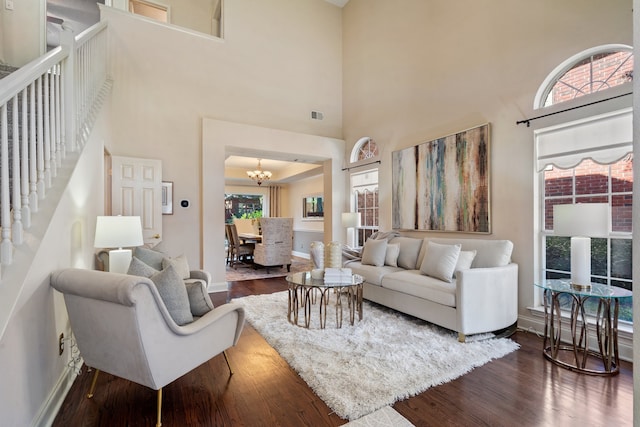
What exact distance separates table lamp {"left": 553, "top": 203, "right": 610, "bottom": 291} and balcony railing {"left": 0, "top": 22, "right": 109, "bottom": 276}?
11.8 feet

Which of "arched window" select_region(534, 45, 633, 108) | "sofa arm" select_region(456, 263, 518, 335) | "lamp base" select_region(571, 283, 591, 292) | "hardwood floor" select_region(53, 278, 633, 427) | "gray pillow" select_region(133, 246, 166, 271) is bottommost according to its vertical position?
"hardwood floor" select_region(53, 278, 633, 427)

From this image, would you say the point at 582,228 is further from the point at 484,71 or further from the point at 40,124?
the point at 40,124

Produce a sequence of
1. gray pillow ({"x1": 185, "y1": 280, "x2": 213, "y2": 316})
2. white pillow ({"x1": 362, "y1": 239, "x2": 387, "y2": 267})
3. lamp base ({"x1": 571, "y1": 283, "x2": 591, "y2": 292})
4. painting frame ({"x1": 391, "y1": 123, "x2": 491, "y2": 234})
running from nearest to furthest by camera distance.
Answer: gray pillow ({"x1": 185, "y1": 280, "x2": 213, "y2": 316})
lamp base ({"x1": 571, "y1": 283, "x2": 591, "y2": 292})
painting frame ({"x1": 391, "y1": 123, "x2": 491, "y2": 234})
white pillow ({"x1": 362, "y1": 239, "x2": 387, "y2": 267})

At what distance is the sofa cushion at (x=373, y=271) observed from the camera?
3826 millimetres

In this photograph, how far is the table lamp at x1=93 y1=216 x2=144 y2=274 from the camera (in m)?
2.80

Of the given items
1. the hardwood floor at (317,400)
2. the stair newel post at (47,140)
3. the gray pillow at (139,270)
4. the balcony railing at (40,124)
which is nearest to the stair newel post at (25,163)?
the balcony railing at (40,124)

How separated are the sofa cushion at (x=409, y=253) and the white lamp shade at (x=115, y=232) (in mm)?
3224

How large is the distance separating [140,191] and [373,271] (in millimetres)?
3737

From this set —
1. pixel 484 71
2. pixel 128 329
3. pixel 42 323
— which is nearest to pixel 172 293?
pixel 128 329

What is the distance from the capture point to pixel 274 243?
6523 millimetres

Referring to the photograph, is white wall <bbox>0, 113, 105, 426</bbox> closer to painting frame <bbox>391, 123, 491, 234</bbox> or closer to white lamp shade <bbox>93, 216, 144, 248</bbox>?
white lamp shade <bbox>93, 216, 144, 248</bbox>

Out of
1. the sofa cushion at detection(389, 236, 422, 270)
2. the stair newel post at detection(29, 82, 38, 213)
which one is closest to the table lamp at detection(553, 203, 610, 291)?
the sofa cushion at detection(389, 236, 422, 270)

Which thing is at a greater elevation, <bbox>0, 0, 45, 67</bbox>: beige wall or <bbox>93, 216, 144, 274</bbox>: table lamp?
<bbox>0, 0, 45, 67</bbox>: beige wall

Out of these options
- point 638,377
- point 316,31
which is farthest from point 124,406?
point 316,31
